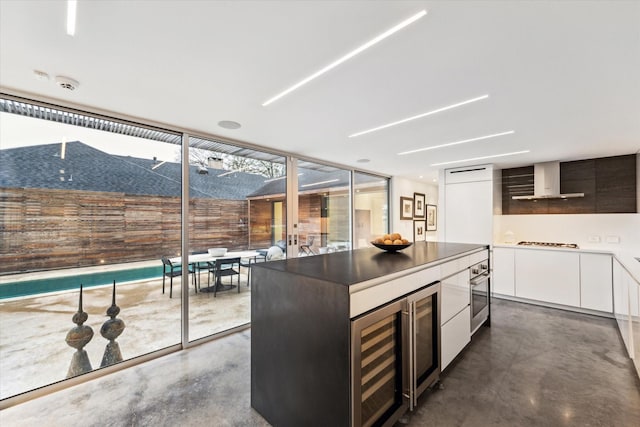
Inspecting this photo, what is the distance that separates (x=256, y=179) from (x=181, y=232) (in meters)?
1.24

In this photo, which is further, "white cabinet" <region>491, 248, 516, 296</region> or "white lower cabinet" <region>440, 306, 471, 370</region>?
"white cabinet" <region>491, 248, 516, 296</region>

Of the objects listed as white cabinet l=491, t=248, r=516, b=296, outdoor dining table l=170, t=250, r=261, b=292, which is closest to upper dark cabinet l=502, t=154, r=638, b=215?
white cabinet l=491, t=248, r=516, b=296

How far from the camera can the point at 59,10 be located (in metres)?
1.34

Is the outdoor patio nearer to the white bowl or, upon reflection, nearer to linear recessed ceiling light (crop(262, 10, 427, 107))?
the white bowl

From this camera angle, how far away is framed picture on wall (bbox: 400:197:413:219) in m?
6.42

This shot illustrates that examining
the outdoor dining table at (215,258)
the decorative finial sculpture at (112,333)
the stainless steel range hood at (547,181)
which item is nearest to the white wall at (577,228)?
the stainless steel range hood at (547,181)

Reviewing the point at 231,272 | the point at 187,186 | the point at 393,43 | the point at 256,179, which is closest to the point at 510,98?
the point at 393,43

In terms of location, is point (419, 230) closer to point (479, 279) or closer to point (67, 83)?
point (479, 279)

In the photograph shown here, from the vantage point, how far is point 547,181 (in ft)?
15.1

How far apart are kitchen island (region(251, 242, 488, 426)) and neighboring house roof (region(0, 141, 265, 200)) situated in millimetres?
1769

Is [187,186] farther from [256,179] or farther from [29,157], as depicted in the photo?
[29,157]

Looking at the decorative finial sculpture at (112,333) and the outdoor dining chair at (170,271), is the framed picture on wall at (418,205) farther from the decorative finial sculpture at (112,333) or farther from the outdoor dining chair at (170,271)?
the decorative finial sculpture at (112,333)

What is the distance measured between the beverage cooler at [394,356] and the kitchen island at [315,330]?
0.02 metres

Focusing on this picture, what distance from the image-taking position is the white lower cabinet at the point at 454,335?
7.51 ft
